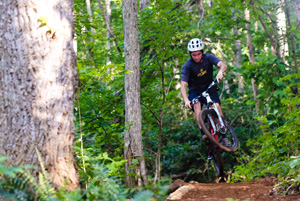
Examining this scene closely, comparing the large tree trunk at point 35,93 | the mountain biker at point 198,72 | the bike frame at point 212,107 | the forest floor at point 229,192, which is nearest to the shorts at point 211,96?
the mountain biker at point 198,72

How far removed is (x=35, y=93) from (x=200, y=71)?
13.3ft

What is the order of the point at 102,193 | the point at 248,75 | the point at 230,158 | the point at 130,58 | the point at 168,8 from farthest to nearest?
the point at 230,158 → the point at 248,75 → the point at 168,8 → the point at 130,58 → the point at 102,193

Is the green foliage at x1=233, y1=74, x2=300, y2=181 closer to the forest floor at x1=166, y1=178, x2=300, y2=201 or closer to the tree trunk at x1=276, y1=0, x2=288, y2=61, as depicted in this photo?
the forest floor at x1=166, y1=178, x2=300, y2=201

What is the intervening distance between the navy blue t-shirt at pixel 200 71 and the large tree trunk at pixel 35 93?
3.61 metres

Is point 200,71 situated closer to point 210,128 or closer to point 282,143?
point 210,128

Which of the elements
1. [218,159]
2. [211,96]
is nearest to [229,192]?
[218,159]

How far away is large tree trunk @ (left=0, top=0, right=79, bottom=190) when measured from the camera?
272 cm

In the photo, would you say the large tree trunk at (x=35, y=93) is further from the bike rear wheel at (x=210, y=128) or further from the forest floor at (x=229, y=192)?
the bike rear wheel at (x=210, y=128)

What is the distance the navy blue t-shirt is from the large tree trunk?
11.8 ft

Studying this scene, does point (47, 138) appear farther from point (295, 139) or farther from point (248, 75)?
point (248, 75)

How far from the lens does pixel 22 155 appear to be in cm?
269

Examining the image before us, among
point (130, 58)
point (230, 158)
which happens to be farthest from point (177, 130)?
point (130, 58)

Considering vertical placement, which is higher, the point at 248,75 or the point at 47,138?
the point at 248,75

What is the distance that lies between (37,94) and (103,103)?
377cm
